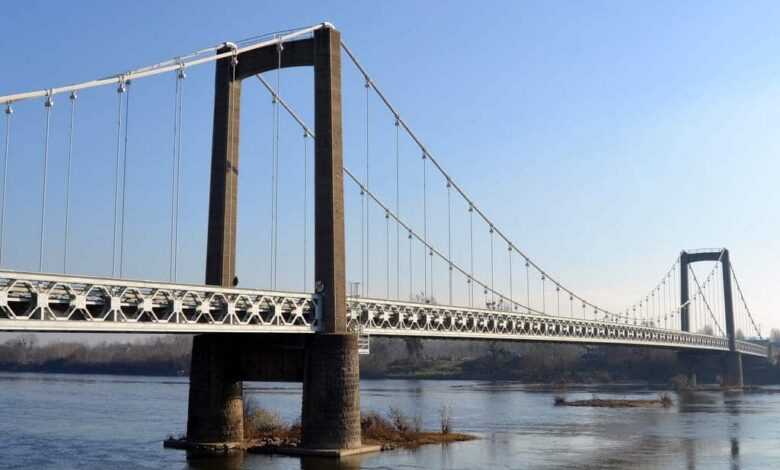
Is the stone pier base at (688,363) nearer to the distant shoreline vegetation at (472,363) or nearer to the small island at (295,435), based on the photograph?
the distant shoreline vegetation at (472,363)

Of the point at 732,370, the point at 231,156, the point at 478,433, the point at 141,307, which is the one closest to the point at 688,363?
the point at 732,370

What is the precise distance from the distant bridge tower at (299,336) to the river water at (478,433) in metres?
1.94

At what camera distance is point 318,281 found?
39.3 m

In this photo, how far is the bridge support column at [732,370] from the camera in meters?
128

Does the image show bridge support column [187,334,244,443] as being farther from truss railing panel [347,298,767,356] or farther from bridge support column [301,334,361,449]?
truss railing panel [347,298,767,356]

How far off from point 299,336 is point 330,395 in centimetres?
322

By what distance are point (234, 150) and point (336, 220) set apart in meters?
6.64

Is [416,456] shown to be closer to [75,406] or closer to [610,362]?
[75,406]

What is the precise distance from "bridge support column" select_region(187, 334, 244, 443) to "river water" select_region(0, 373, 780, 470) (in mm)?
1604

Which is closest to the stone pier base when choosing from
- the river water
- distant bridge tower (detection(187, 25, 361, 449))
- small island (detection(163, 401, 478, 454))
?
the river water

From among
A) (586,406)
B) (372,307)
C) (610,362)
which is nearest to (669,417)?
(586,406)

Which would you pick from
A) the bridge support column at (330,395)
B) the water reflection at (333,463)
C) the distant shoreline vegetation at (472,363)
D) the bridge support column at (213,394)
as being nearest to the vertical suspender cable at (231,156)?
the bridge support column at (213,394)

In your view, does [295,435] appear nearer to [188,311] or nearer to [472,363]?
[188,311]

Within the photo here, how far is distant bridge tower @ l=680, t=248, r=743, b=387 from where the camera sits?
130 meters
